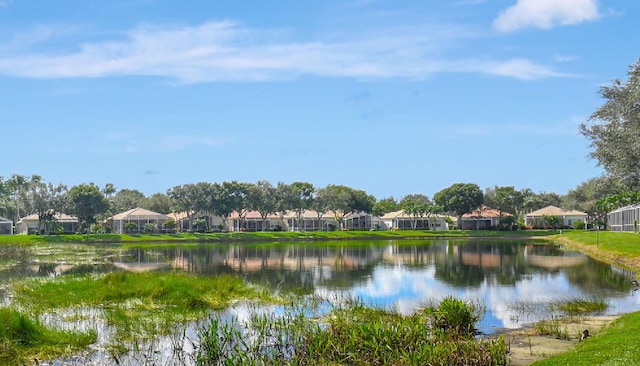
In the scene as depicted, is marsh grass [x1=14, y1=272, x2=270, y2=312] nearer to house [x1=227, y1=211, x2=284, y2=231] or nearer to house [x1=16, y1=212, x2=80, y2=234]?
house [x1=16, y1=212, x2=80, y2=234]

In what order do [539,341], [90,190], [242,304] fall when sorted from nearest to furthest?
[539,341] → [242,304] → [90,190]

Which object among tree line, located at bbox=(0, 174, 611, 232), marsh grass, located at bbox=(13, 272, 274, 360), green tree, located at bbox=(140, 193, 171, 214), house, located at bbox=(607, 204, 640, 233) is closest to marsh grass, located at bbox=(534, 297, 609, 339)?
marsh grass, located at bbox=(13, 272, 274, 360)

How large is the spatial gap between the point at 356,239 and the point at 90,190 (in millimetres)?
51367

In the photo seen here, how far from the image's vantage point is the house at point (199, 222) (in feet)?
443

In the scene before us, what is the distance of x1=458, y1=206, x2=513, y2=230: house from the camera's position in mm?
139125

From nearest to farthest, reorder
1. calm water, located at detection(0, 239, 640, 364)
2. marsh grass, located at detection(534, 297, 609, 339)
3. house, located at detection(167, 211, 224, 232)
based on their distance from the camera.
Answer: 1. marsh grass, located at detection(534, 297, 609, 339)
2. calm water, located at detection(0, 239, 640, 364)
3. house, located at detection(167, 211, 224, 232)

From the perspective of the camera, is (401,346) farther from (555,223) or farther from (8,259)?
(555,223)

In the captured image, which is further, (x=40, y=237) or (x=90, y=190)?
(x=90, y=190)

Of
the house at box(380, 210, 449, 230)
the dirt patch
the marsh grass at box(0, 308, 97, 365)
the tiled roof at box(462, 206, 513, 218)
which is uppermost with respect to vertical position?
the tiled roof at box(462, 206, 513, 218)

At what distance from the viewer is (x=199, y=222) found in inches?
5256

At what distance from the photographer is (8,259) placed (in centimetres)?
5806

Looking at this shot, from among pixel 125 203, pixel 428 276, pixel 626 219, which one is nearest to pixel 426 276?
pixel 428 276

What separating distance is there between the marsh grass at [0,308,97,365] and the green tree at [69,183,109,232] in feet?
343

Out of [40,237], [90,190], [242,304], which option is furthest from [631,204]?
[90,190]
